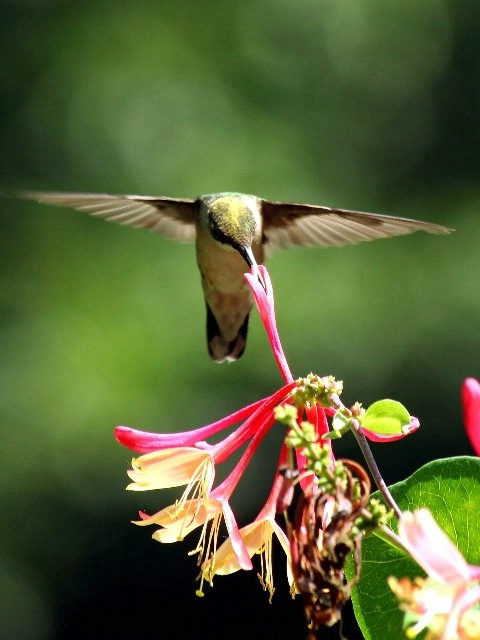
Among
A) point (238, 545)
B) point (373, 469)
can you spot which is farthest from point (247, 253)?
point (373, 469)

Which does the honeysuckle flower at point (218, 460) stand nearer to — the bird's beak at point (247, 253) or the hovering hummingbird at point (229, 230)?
the bird's beak at point (247, 253)

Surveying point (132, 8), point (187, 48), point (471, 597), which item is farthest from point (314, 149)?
point (471, 597)

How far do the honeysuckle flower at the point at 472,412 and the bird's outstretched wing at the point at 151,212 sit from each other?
175cm

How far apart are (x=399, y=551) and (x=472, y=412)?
36 cm

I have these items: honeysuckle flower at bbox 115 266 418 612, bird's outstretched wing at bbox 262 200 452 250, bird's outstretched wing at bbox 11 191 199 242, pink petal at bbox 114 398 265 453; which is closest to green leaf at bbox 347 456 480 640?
honeysuckle flower at bbox 115 266 418 612

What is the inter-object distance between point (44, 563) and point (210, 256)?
3181mm

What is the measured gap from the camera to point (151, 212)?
126 inches

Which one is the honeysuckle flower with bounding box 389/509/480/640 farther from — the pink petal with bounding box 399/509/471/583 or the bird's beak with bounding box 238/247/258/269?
the bird's beak with bounding box 238/247/258/269

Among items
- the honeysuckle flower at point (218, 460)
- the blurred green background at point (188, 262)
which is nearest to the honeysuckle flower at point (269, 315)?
the honeysuckle flower at point (218, 460)

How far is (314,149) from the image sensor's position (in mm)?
6715

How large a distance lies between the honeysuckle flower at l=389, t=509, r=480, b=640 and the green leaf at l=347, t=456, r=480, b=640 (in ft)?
1.44

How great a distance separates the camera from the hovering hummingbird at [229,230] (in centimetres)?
283

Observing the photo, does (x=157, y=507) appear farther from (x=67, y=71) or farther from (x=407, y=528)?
(x=407, y=528)

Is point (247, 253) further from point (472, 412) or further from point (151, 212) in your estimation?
point (472, 412)
